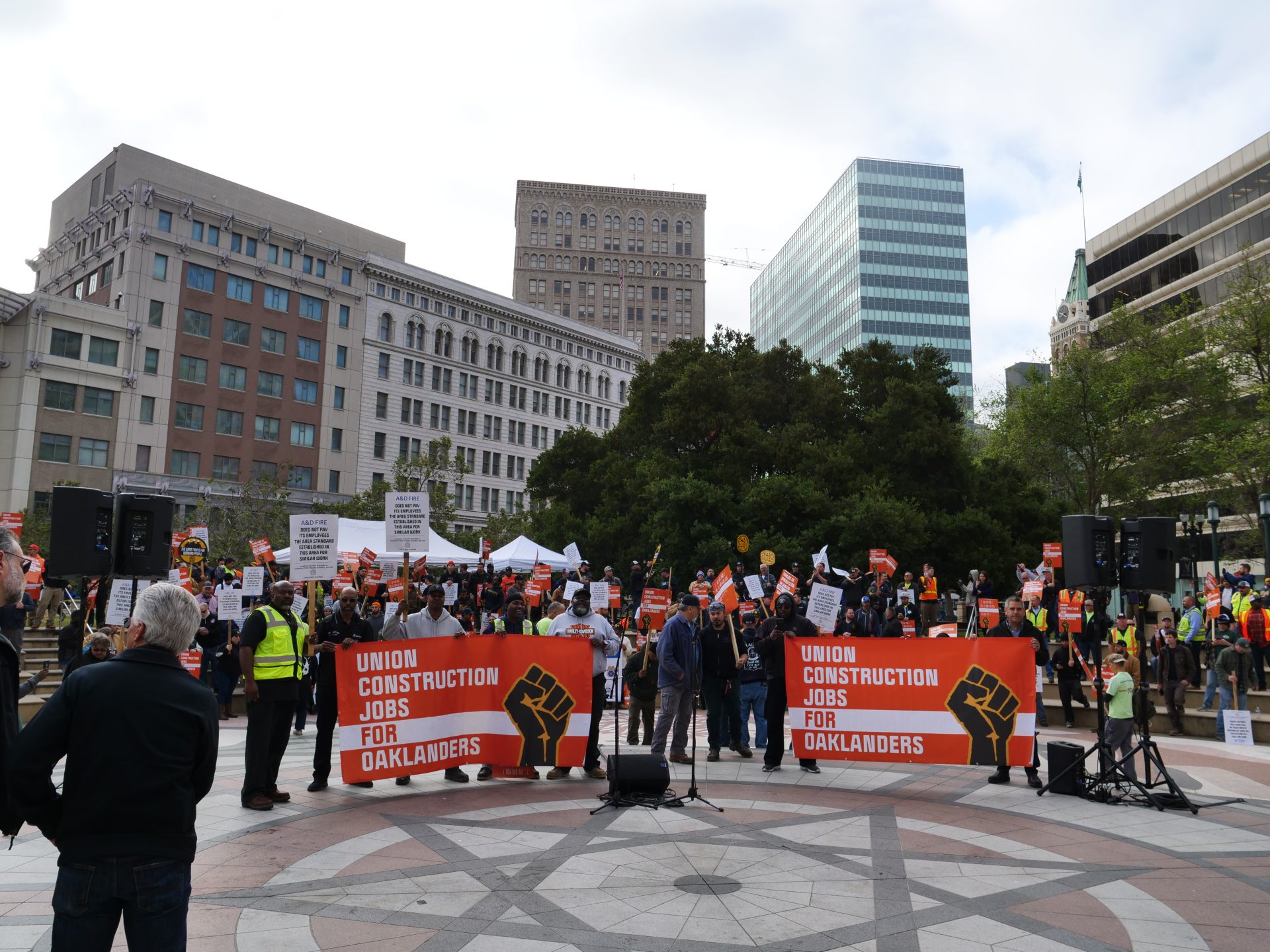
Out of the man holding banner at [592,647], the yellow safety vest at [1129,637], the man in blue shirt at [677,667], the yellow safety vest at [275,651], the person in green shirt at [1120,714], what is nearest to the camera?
the yellow safety vest at [275,651]

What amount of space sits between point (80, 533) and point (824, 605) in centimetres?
849

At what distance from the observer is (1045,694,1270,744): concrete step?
14508 mm

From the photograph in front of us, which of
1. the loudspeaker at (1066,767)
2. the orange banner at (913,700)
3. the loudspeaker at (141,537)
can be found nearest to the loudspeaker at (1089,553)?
the loudspeaker at (1066,767)

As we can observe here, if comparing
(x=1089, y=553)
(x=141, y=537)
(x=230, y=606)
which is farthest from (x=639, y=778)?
(x=230, y=606)

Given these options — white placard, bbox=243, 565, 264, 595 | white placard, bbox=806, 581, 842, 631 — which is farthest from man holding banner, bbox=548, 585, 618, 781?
white placard, bbox=243, 565, 264, 595

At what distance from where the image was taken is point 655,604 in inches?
531

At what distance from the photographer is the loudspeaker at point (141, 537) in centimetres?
798

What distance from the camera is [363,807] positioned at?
29.6 ft

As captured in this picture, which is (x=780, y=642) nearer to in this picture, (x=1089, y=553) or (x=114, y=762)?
(x=1089, y=553)

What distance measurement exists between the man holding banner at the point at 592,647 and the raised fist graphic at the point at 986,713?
412cm

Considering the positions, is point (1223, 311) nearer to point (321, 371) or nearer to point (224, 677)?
point (224, 677)

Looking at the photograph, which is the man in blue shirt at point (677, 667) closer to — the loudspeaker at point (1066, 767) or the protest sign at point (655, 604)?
the protest sign at point (655, 604)

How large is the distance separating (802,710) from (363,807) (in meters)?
5.29

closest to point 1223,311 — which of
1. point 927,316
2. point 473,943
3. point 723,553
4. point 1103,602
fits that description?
point 723,553
